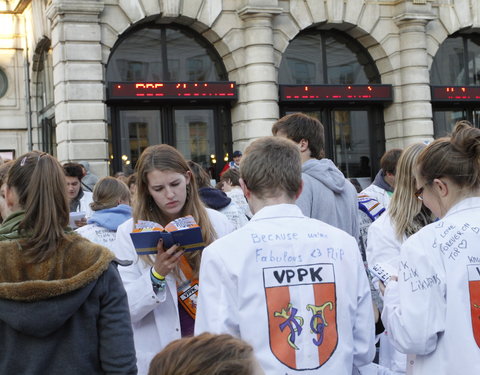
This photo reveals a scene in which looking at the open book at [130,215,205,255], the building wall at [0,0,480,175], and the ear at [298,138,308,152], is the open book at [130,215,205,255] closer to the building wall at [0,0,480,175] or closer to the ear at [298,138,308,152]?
the ear at [298,138,308,152]

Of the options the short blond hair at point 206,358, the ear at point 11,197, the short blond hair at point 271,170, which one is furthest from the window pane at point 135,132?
the short blond hair at point 206,358

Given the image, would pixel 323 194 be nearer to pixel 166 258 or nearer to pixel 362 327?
pixel 166 258

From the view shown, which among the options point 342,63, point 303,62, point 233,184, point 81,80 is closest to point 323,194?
point 233,184

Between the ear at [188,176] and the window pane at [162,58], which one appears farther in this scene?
the window pane at [162,58]

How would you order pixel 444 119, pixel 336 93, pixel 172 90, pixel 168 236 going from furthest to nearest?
pixel 444 119 → pixel 336 93 → pixel 172 90 → pixel 168 236

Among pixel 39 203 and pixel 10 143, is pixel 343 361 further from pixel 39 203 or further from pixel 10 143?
pixel 10 143

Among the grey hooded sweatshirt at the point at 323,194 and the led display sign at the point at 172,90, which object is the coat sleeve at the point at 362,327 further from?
the led display sign at the point at 172,90

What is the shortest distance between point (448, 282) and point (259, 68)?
14.2m

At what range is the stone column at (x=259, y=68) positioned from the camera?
16.7m

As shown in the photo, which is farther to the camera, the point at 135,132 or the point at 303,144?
the point at 135,132

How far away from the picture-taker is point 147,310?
11.9 ft

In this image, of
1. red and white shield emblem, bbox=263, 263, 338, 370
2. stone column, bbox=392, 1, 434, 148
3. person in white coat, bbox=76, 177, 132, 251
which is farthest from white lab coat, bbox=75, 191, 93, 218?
stone column, bbox=392, 1, 434, 148

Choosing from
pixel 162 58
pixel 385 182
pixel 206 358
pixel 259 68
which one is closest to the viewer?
pixel 206 358

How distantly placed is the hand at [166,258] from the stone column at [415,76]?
15.5 meters
